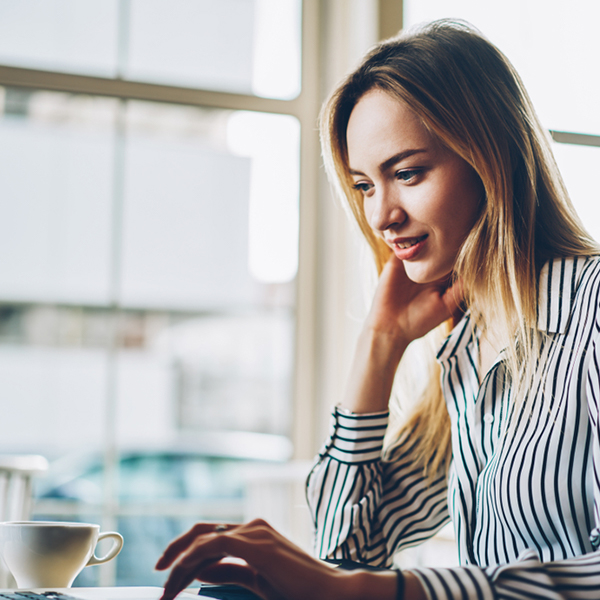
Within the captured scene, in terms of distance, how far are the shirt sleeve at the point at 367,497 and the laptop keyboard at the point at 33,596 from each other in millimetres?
581

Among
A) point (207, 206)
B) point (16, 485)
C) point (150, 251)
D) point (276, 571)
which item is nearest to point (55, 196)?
point (150, 251)

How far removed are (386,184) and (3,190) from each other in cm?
177

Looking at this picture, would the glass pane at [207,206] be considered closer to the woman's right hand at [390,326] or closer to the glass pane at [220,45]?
the glass pane at [220,45]

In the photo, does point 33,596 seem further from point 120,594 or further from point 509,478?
point 509,478

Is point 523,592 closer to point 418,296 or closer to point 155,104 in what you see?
point 418,296

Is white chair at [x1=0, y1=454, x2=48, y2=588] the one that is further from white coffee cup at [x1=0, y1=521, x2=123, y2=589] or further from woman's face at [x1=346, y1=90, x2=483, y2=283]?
woman's face at [x1=346, y1=90, x2=483, y2=283]

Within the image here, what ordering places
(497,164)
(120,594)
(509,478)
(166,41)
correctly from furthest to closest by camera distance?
(166,41)
(497,164)
(509,478)
(120,594)

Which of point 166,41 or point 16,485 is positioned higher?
point 166,41

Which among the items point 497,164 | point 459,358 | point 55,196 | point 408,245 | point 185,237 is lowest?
point 459,358

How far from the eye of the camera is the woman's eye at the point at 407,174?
1.00m

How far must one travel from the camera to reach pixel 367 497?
45.9 inches

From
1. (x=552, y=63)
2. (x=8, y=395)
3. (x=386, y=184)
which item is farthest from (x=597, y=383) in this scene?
(x=8, y=395)

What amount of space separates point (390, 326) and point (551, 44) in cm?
159

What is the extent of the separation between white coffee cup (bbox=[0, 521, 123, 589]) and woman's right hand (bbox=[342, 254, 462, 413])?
0.57 metres
